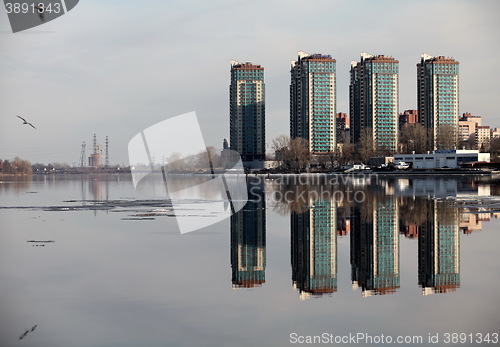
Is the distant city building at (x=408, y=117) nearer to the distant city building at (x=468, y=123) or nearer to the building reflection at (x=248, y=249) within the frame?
the distant city building at (x=468, y=123)

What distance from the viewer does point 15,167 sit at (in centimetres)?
14912

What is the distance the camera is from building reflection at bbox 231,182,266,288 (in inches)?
389

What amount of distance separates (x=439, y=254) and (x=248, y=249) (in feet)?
12.7

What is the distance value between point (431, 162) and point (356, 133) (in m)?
33.3

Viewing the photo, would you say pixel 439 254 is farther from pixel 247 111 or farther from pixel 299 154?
pixel 247 111

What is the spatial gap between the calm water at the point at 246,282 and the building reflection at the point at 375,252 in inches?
1.3

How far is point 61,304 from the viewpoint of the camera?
8227 mm

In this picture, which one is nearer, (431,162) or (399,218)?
(399,218)

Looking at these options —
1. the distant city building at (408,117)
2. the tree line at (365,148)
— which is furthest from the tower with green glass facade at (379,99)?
the distant city building at (408,117)

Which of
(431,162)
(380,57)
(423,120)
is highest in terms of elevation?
(380,57)

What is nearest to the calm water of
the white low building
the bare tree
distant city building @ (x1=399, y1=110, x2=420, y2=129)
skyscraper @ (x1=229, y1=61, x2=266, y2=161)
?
the white low building

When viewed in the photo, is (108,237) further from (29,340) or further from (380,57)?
(380,57)

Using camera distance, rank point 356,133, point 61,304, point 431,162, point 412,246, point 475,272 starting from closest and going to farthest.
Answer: point 61,304, point 475,272, point 412,246, point 431,162, point 356,133

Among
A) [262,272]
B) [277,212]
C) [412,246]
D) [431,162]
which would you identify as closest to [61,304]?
[262,272]
